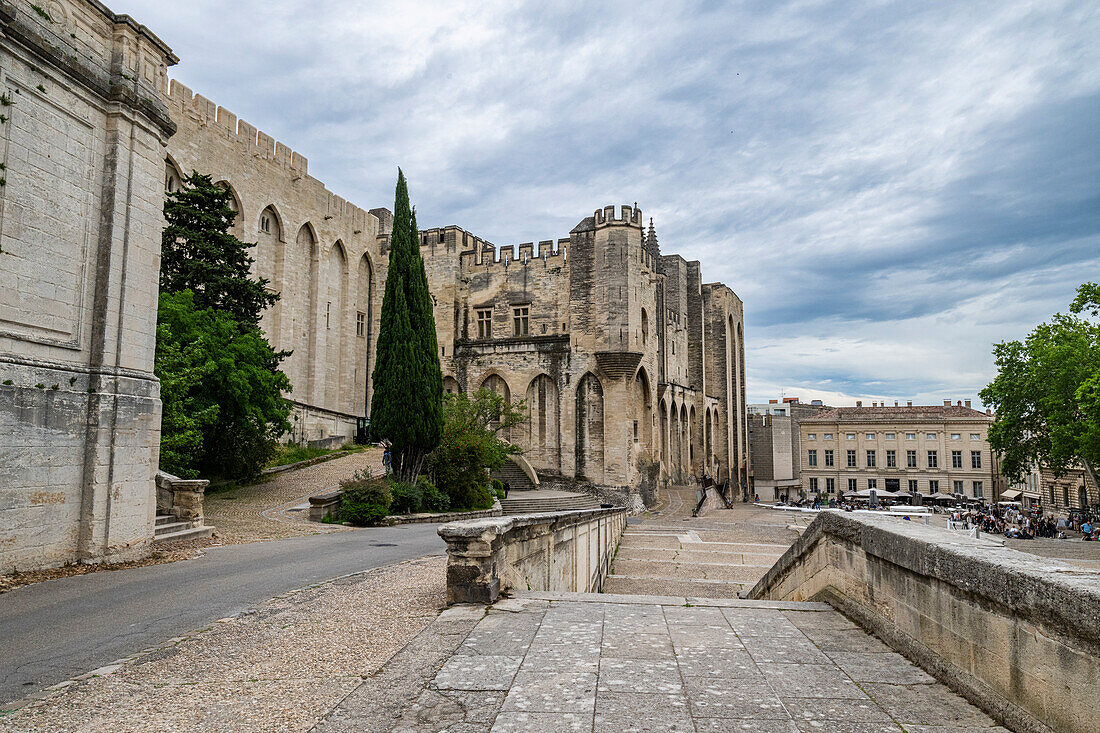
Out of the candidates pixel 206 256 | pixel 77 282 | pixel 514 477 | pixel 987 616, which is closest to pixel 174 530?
pixel 77 282

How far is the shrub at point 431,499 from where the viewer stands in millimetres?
19975

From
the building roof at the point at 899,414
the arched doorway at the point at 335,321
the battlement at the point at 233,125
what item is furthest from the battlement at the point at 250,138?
the building roof at the point at 899,414

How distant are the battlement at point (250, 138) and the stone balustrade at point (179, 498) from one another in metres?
15.4

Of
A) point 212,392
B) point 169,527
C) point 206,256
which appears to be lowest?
point 169,527

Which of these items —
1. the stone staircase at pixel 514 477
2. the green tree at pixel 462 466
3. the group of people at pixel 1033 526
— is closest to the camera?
the green tree at pixel 462 466

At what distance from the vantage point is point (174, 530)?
11.8 metres

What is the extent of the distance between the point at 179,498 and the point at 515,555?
8.91 m

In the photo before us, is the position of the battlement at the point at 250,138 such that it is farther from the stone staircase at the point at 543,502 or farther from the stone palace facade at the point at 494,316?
the stone staircase at the point at 543,502

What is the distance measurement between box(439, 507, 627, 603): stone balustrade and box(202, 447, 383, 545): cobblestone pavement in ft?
21.2

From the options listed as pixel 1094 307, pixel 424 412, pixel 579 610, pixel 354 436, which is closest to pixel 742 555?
pixel 424 412

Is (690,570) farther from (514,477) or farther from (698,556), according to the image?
(514,477)

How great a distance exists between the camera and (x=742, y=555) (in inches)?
634

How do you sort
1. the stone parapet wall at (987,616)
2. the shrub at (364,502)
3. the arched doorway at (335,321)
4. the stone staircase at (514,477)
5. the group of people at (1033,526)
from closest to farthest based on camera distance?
1. the stone parapet wall at (987,616)
2. the shrub at (364,502)
3. the group of people at (1033,526)
4. the stone staircase at (514,477)
5. the arched doorway at (335,321)

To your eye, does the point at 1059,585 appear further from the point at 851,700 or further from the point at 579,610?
the point at 579,610
